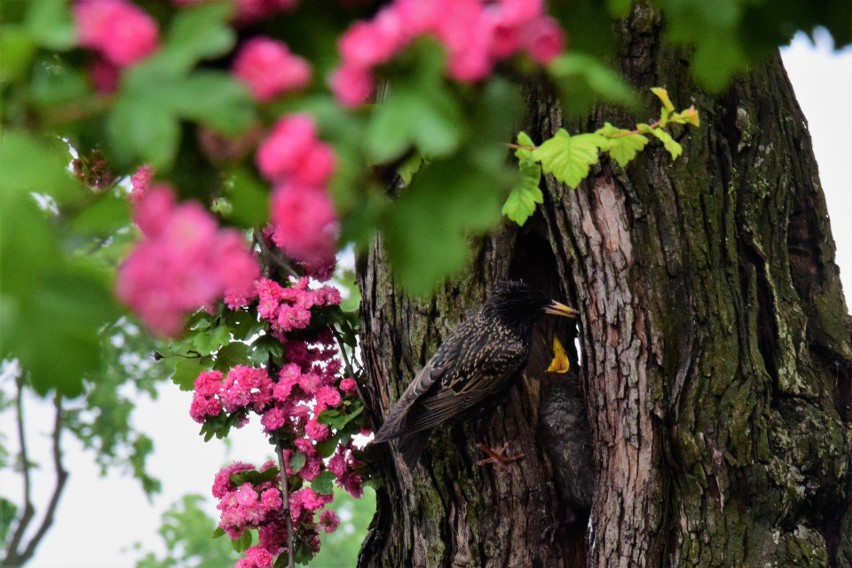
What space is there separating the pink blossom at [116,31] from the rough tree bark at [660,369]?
7.66ft

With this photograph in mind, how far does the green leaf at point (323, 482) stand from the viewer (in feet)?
12.0

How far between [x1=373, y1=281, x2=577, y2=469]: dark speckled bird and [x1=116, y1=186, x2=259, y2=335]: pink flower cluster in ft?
7.40

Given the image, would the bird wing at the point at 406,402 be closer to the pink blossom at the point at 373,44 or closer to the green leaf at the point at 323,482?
the green leaf at the point at 323,482

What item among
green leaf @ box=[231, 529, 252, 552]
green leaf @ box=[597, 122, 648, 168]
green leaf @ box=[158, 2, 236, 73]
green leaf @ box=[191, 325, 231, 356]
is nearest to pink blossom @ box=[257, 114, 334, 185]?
green leaf @ box=[158, 2, 236, 73]

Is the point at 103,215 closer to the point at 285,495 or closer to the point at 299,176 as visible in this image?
the point at 299,176

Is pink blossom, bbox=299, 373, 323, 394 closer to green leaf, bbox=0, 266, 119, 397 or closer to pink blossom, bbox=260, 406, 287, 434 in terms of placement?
pink blossom, bbox=260, 406, 287, 434

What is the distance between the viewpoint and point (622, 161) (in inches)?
100

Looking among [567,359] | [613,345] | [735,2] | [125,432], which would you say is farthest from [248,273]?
[125,432]

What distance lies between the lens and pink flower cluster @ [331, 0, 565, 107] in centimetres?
92

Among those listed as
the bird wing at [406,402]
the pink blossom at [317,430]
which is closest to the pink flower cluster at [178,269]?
the bird wing at [406,402]

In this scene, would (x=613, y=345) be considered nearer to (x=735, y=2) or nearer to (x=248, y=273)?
(x=735, y=2)

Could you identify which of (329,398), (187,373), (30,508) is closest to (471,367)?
(329,398)

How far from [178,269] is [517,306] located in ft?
7.94

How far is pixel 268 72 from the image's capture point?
969 mm
